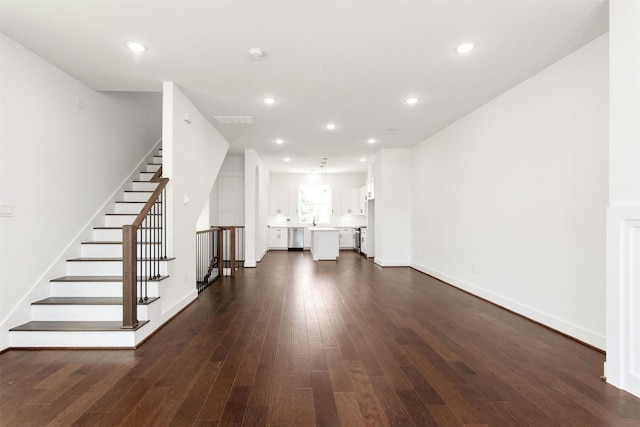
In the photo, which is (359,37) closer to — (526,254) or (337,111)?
(337,111)

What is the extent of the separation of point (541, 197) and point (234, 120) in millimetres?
4431

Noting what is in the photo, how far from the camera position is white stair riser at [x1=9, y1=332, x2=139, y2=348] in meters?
2.84

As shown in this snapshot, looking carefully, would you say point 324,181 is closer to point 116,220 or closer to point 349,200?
point 349,200

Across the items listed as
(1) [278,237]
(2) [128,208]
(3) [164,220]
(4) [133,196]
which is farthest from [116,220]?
(1) [278,237]

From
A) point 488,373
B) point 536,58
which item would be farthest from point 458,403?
point 536,58

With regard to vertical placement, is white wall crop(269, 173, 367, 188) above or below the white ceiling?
below

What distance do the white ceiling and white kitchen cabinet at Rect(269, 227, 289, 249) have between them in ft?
23.2

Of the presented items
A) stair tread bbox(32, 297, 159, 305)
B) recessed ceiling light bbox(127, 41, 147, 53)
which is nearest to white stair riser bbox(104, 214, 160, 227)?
stair tread bbox(32, 297, 159, 305)

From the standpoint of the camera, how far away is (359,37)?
9.39ft

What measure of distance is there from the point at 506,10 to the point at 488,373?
2753 mm

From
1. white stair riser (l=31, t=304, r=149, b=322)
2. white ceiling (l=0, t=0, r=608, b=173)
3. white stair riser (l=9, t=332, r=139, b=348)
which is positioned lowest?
white stair riser (l=9, t=332, r=139, b=348)

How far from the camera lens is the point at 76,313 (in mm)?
3076

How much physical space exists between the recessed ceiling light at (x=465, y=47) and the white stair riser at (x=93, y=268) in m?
4.20

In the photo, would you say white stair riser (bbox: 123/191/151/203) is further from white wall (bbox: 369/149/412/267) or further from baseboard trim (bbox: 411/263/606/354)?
baseboard trim (bbox: 411/263/606/354)
